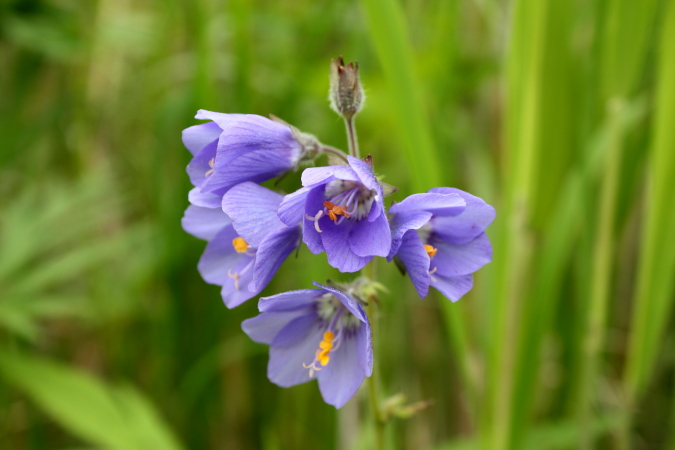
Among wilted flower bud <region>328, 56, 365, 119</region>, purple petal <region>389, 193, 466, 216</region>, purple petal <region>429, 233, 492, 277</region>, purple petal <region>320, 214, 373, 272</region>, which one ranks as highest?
wilted flower bud <region>328, 56, 365, 119</region>

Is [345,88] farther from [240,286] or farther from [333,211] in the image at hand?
[240,286]

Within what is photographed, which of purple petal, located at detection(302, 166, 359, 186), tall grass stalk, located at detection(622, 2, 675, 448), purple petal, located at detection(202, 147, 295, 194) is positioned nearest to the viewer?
purple petal, located at detection(302, 166, 359, 186)

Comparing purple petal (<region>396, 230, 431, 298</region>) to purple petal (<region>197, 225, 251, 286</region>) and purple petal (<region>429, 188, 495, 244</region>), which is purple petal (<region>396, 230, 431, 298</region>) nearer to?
purple petal (<region>429, 188, 495, 244</region>)

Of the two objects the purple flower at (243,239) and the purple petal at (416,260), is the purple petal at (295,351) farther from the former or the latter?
the purple petal at (416,260)

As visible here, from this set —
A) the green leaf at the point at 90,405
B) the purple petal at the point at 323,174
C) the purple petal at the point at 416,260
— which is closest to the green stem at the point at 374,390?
the purple petal at the point at 416,260

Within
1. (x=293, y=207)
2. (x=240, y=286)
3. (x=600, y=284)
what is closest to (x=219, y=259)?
(x=240, y=286)

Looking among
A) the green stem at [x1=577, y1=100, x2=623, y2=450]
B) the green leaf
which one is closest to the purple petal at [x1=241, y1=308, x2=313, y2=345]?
the green leaf

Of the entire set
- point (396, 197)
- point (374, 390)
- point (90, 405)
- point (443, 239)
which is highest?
point (443, 239)
